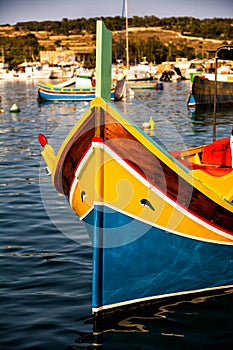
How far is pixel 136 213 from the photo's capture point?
270 inches

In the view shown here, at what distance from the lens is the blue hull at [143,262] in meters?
6.86

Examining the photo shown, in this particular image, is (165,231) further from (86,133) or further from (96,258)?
(86,133)

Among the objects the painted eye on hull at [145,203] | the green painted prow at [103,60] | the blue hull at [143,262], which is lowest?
the blue hull at [143,262]

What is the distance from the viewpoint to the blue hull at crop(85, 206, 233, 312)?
6.86 meters

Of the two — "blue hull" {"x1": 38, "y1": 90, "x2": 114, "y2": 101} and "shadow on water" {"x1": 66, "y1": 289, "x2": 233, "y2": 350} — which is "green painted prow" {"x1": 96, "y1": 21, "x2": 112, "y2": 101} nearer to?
"shadow on water" {"x1": 66, "y1": 289, "x2": 233, "y2": 350}

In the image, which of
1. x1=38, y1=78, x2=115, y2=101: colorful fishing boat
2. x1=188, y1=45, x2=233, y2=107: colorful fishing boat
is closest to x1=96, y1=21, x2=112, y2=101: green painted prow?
x1=188, y1=45, x2=233, y2=107: colorful fishing boat

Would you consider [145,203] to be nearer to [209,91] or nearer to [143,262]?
[143,262]

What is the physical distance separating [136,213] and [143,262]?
2.25 ft

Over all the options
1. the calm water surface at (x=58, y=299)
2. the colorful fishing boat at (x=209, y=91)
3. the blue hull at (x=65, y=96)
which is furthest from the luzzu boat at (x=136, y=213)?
the blue hull at (x=65, y=96)

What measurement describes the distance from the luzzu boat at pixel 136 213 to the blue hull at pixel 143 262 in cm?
1

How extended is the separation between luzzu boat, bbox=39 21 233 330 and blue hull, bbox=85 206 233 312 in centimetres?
1

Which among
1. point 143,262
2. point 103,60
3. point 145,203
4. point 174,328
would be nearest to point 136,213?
point 145,203

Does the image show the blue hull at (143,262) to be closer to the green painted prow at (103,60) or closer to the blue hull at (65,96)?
the green painted prow at (103,60)

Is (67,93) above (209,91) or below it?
below
